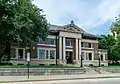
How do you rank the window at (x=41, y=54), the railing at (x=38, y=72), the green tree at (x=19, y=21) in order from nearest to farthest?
the railing at (x=38, y=72), the green tree at (x=19, y=21), the window at (x=41, y=54)

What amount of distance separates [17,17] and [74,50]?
72.1 ft

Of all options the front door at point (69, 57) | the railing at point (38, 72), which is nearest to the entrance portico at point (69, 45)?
the front door at point (69, 57)

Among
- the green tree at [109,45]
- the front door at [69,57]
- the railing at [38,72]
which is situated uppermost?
the green tree at [109,45]

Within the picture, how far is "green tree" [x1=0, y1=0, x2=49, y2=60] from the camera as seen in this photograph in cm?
4144

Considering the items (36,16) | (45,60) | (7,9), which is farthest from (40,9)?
(45,60)

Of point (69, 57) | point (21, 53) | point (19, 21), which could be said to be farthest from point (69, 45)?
point (19, 21)

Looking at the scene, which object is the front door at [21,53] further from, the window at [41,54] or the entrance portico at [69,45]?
the entrance portico at [69,45]

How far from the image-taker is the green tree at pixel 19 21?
4144 centimetres

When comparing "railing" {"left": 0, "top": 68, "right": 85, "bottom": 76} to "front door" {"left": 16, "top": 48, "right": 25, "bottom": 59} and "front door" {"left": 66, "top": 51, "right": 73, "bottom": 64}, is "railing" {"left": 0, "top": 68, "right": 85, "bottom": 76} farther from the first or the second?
"front door" {"left": 66, "top": 51, "right": 73, "bottom": 64}

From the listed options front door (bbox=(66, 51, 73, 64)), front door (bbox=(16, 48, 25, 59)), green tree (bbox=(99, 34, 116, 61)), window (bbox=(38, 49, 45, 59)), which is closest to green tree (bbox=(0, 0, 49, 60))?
front door (bbox=(16, 48, 25, 59))

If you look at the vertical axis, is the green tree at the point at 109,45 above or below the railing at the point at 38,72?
above

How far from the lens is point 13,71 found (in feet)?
111

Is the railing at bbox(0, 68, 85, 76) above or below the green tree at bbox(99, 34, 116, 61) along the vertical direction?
A: below

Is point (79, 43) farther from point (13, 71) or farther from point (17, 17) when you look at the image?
point (13, 71)
